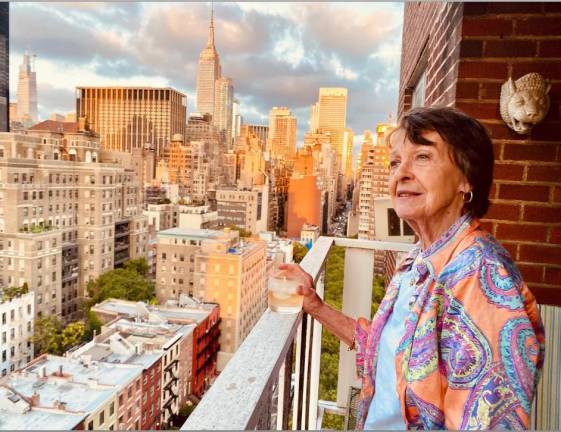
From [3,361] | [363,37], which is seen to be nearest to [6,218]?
[3,361]

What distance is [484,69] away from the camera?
1253mm

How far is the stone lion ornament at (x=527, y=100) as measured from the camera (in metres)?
1.15

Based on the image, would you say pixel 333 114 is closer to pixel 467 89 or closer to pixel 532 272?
pixel 467 89

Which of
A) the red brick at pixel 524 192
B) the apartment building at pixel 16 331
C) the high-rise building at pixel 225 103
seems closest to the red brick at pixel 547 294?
the red brick at pixel 524 192

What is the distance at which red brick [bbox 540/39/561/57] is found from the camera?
1.22 meters

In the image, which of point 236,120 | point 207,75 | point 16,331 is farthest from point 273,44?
point 16,331

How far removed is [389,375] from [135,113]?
12.8 meters

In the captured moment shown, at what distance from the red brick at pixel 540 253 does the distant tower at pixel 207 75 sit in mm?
8552

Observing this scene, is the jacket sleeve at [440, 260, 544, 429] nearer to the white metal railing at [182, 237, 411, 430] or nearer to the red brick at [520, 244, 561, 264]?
the white metal railing at [182, 237, 411, 430]

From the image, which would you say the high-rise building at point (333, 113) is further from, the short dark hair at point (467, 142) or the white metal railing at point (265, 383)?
the short dark hair at point (467, 142)

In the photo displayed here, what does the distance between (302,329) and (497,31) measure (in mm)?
1030

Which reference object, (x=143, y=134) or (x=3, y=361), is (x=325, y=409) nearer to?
(x=143, y=134)

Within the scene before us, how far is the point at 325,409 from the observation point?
5.89 feet

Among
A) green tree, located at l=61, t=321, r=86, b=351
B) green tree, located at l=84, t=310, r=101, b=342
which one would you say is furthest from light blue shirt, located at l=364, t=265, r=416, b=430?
green tree, located at l=84, t=310, r=101, b=342
